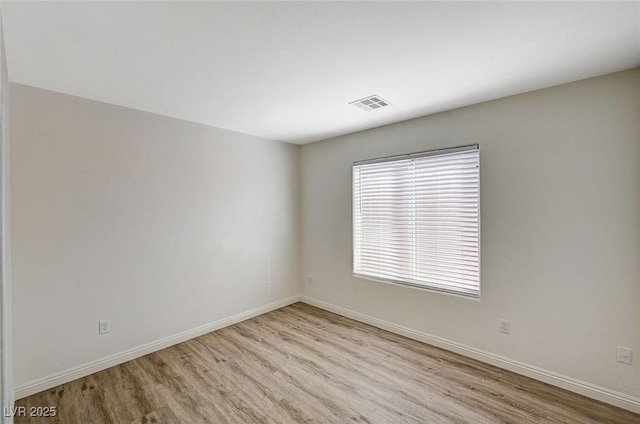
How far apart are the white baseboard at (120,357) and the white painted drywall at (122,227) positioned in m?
0.05

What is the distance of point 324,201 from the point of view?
415cm

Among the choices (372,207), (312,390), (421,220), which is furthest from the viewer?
(372,207)

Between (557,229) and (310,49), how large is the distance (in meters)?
2.43

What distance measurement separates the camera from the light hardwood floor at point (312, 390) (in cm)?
202

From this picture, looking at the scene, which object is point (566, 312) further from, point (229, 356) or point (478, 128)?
point (229, 356)

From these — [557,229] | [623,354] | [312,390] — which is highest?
[557,229]

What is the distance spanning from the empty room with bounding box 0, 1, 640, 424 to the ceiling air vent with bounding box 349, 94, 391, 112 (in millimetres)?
39

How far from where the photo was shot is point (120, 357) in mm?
2717

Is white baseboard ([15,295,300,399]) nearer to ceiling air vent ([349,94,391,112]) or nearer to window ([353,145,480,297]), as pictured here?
window ([353,145,480,297])

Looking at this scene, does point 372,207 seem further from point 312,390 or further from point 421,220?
point 312,390

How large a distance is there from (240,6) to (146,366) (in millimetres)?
3082

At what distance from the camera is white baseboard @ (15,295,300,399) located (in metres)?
2.28

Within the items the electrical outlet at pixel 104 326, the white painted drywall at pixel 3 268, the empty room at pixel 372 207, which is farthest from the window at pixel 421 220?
the white painted drywall at pixel 3 268

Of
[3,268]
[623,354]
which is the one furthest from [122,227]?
[623,354]
